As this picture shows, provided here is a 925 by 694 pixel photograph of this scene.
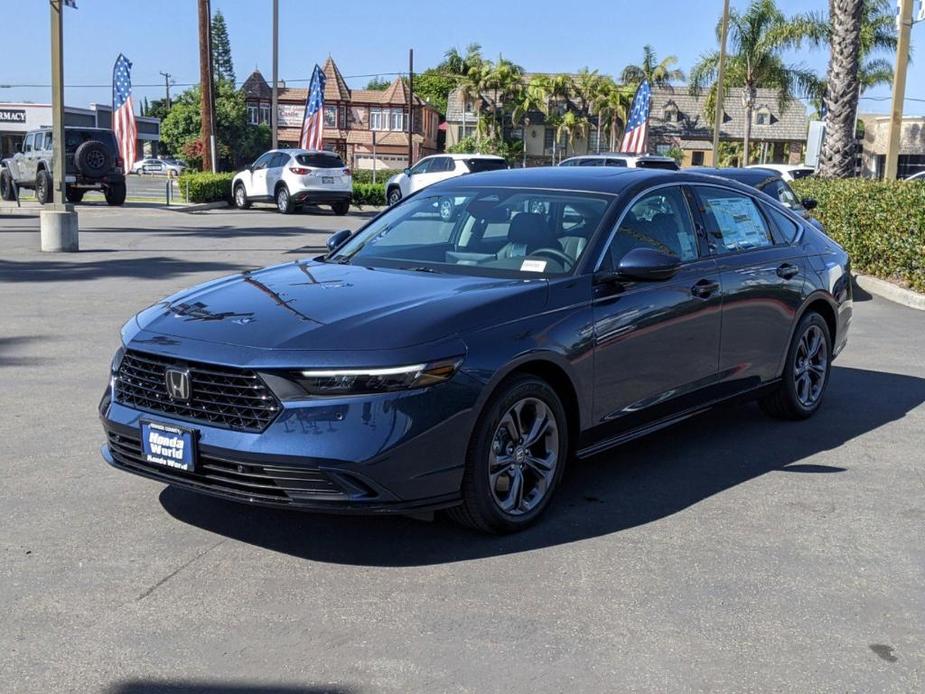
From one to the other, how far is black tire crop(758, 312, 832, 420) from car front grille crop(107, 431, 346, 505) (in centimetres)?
376

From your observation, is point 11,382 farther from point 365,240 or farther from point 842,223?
point 842,223

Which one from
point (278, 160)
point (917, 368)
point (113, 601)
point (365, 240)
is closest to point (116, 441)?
point (113, 601)

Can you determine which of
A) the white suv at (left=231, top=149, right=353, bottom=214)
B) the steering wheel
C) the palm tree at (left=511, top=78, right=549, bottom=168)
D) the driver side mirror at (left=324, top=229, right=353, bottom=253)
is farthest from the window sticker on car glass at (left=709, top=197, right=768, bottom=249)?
the palm tree at (left=511, top=78, right=549, bottom=168)

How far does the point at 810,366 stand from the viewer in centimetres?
738

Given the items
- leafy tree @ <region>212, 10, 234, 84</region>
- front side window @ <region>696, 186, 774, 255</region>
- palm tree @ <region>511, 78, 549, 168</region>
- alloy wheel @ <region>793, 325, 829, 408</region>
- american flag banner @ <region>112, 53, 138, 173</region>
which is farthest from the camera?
leafy tree @ <region>212, 10, 234, 84</region>

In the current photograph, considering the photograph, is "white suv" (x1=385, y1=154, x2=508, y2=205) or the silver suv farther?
"white suv" (x1=385, y1=154, x2=508, y2=205)

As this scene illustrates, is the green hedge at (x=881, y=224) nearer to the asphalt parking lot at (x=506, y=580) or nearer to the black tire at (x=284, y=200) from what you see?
the asphalt parking lot at (x=506, y=580)

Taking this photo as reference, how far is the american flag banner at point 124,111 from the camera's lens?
28.9 metres

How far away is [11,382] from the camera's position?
26.2 feet

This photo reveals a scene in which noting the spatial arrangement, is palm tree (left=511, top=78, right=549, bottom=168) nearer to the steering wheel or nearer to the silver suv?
the silver suv

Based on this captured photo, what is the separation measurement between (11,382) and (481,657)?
17.6ft

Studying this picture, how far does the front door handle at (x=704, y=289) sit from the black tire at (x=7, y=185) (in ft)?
90.4

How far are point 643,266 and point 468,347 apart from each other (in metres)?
1.20

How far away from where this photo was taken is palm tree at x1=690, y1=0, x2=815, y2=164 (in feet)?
167
